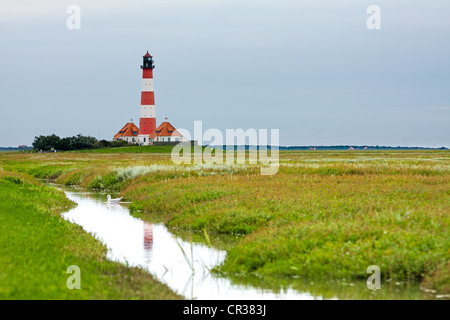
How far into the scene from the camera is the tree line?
452 feet

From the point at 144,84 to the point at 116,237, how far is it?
99475 mm

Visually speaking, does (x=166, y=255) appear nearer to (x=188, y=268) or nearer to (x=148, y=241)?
(x=188, y=268)

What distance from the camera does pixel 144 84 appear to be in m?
117

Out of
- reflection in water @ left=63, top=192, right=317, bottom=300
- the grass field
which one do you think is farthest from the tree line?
reflection in water @ left=63, top=192, right=317, bottom=300

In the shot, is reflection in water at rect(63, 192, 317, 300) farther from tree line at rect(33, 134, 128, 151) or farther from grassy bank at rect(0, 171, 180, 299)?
tree line at rect(33, 134, 128, 151)

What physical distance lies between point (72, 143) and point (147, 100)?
32.5 m

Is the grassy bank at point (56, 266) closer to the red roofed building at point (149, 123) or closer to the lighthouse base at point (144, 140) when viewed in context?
the red roofed building at point (149, 123)

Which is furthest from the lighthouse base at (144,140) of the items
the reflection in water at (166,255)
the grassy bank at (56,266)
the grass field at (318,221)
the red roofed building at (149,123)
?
the grassy bank at (56,266)

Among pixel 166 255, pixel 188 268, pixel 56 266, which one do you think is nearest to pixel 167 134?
pixel 166 255

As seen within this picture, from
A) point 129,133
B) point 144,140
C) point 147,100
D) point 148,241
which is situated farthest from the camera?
point 129,133

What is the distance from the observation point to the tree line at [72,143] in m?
138

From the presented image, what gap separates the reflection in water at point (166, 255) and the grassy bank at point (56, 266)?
93 cm

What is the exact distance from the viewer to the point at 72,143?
140 meters
